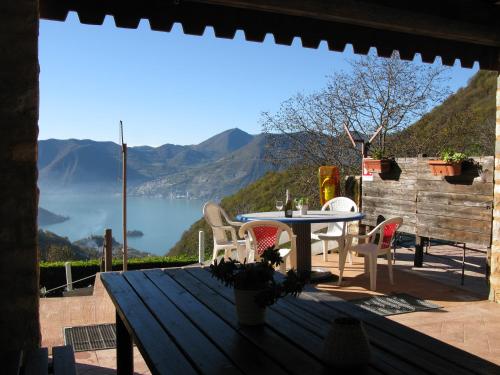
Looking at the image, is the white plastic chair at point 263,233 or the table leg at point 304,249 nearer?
the white plastic chair at point 263,233

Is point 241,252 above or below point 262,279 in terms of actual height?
below

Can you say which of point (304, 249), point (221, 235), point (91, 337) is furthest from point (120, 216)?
point (91, 337)

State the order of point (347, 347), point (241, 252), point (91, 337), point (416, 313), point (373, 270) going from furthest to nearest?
point (241, 252) < point (373, 270) < point (416, 313) < point (91, 337) < point (347, 347)

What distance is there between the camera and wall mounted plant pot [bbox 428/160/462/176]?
521cm

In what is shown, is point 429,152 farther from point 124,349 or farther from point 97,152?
point 97,152

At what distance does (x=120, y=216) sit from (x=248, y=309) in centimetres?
7433

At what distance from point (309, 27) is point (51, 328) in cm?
307

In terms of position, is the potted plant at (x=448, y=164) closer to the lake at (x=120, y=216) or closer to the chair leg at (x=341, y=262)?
the chair leg at (x=341, y=262)

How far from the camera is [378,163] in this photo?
21.3ft

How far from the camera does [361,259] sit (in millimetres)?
6773

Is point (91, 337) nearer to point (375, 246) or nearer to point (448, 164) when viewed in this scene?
point (375, 246)

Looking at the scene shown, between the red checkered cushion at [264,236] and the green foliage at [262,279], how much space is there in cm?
294

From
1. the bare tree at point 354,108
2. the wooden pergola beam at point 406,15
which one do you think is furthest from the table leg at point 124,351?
the bare tree at point 354,108

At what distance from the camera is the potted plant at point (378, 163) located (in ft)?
21.1
